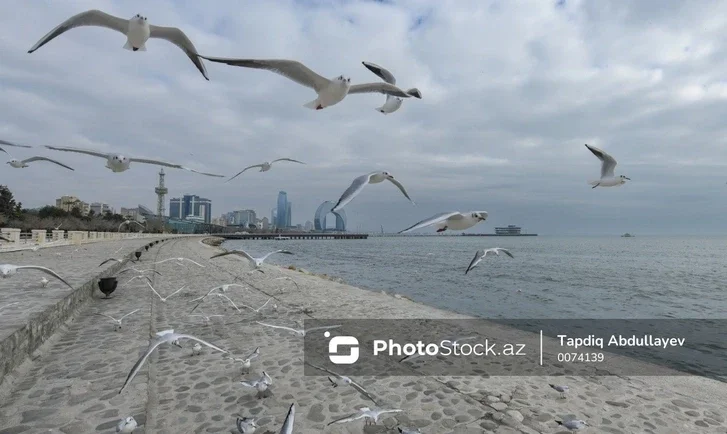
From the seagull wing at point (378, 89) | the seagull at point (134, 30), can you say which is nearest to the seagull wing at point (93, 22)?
the seagull at point (134, 30)

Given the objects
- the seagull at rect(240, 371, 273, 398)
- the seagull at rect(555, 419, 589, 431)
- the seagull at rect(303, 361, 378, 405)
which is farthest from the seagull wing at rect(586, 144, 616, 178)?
the seagull at rect(240, 371, 273, 398)

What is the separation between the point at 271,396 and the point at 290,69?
3319 millimetres

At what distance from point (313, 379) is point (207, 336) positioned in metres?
2.59

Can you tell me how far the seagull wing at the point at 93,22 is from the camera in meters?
3.83

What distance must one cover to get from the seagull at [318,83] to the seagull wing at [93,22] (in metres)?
1.39

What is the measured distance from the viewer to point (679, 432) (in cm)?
417

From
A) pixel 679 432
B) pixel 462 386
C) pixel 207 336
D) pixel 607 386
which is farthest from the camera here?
pixel 207 336

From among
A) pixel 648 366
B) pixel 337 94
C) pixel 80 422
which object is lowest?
pixel 648 366

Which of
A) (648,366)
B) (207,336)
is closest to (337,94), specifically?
(207,336)

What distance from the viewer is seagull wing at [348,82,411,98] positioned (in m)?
4.61

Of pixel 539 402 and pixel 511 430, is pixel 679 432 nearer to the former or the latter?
pixel 539 402

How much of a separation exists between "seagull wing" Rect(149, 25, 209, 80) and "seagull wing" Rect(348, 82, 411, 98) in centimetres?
157

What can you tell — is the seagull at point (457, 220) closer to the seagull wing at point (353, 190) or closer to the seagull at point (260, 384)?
the seagull wing at point (353, 190)

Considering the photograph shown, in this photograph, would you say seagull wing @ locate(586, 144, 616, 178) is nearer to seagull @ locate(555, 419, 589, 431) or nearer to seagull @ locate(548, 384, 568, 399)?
seagull @ locate(548, 384, 568, 399)
